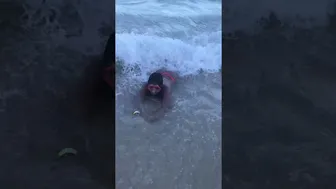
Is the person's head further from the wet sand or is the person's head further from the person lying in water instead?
the wet sand

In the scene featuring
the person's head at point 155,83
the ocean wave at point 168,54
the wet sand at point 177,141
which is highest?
the ocean wave at point 168,54

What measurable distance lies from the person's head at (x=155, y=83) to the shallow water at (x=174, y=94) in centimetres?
5

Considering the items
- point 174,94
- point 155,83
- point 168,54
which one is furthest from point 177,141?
point 168,54

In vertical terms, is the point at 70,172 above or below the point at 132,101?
below

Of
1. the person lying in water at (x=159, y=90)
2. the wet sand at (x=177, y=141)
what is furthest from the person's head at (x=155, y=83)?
the wet sand at (x=177, y=141)

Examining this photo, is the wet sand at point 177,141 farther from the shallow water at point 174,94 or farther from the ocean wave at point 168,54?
the ocean wave at point 168,54

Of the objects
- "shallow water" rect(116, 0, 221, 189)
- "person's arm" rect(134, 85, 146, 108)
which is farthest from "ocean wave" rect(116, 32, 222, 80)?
A: "person's arm" rect(134, 85, 146, 108)

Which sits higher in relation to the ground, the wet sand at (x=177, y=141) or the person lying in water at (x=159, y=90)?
the person lying in water at (x=159, y=90)

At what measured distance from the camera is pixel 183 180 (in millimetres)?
4613

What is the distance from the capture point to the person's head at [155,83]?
182 inches
